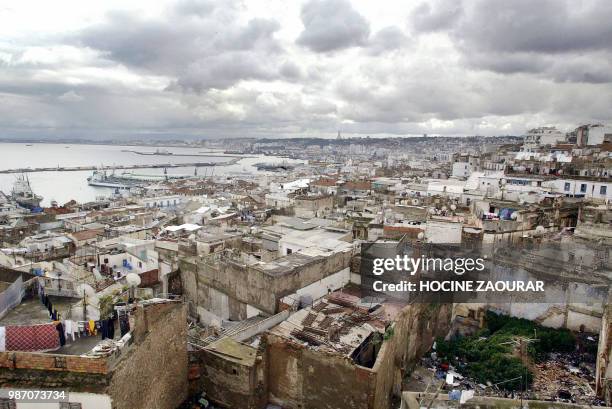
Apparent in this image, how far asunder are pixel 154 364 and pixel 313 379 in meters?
4.31

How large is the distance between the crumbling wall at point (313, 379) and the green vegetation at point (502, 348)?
5.11m

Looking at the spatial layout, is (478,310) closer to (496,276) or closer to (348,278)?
(496,276)

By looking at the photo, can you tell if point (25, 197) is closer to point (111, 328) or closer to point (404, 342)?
point (111, 328)

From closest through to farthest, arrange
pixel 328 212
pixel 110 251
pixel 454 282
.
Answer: pixel 454 282 < pixel 110 251 < pixel 328 212

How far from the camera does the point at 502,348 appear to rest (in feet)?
47.8

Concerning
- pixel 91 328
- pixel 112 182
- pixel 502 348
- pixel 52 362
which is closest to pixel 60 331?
pixel 91 328

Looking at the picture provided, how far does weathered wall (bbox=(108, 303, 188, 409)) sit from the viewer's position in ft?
30.9

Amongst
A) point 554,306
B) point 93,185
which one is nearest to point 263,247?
point 554,306

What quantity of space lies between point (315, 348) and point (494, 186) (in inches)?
1226

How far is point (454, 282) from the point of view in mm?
17281

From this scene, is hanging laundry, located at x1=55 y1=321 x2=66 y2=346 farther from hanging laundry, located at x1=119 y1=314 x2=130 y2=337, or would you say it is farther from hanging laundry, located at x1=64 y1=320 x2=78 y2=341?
hanging laundry, located at x1=119 y1=314 x2=130 y2=337

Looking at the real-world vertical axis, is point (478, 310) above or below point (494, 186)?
below

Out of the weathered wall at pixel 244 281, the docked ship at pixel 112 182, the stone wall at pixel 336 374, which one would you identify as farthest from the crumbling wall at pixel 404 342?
the docked ship at pixel 112 182

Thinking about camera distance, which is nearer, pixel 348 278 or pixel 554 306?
pixel 554 306
